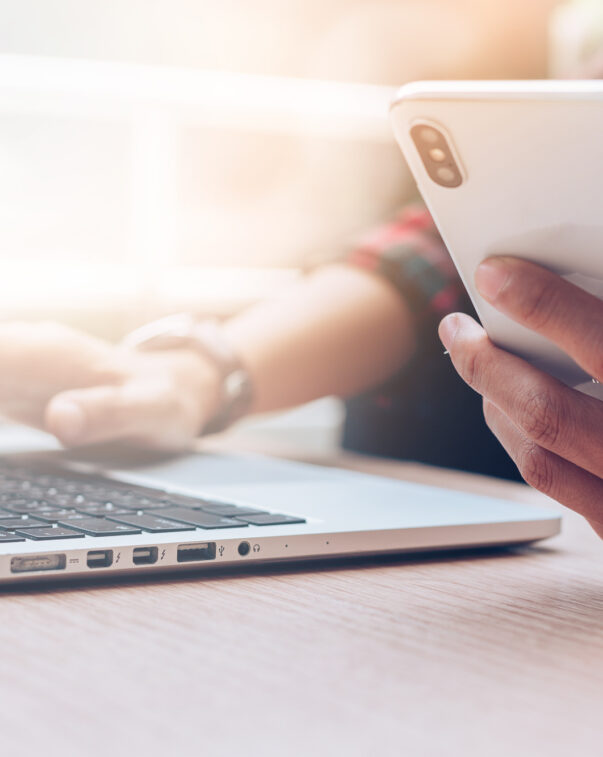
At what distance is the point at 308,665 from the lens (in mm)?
322

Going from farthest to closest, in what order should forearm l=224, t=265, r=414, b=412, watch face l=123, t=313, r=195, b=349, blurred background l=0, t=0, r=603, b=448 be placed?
blurred background l=0, t=0, r=603, b=448 → forearm l=224, t=265, r=414, b=412 → watch face l=123, t=313, r=195, b=349

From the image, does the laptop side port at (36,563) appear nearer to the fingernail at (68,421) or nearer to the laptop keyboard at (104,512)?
the laptop keyboard at (104,512)

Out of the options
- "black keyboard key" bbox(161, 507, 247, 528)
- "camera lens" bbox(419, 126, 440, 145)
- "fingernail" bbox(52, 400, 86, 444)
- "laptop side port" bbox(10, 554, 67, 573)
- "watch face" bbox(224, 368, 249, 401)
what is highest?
"watch face" bbox(224, 368, 249, 401)

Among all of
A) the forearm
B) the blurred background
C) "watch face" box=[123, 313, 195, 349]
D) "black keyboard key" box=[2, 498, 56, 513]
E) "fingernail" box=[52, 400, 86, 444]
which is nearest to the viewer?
"black keyboard key" box=[2, 498, 56, 513]

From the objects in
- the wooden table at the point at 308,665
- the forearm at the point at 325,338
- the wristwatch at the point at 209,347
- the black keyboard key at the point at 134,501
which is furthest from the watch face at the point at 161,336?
the wooden table at the point at 308,665

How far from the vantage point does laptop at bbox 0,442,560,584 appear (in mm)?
415

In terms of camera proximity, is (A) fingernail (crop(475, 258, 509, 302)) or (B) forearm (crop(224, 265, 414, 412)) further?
(B) forearm (crop(224, 265, 414, 412))

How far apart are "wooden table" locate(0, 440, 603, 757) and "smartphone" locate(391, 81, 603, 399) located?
161mm

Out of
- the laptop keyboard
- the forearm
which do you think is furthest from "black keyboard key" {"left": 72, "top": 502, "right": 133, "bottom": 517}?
the forearm

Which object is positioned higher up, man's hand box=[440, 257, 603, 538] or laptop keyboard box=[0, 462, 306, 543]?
man's hand box=[440, 257, 603, 538]

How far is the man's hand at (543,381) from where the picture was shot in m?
0.41

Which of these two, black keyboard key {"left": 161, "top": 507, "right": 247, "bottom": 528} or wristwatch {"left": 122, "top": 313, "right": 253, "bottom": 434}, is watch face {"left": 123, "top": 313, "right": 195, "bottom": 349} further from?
black keyboard key {"left": 161, "top": 507, "right": 247, "bottom": 528}

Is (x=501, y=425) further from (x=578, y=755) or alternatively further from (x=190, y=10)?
(x=190, y=10)

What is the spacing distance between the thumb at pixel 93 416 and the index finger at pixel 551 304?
44 cm
